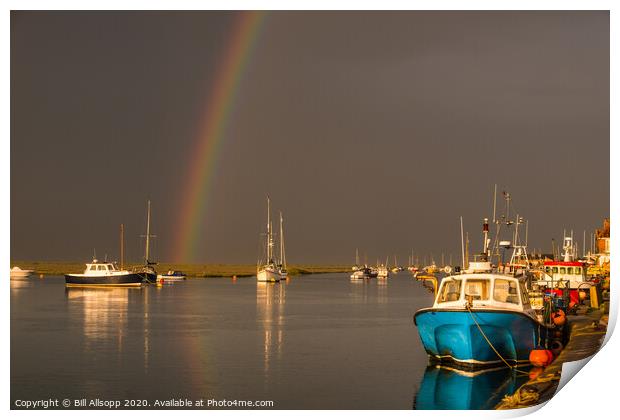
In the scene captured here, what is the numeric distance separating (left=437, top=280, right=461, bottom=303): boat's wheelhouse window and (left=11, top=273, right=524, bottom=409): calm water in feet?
8.29

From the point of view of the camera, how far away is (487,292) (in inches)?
1024

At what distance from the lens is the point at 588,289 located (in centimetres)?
4606

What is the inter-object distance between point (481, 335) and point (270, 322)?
22.3 metres

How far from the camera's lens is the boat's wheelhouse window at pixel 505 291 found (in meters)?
26.0

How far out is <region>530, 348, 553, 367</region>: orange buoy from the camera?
26.0 metres

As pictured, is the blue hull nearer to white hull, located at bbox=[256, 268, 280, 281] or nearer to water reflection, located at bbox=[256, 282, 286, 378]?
water reflection, located at bbox=[256, 282, 286, 378]

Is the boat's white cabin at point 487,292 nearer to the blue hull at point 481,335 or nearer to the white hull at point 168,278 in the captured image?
the blue hull at point 481,335

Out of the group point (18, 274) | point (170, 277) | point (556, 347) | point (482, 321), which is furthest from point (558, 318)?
point (18, 274)

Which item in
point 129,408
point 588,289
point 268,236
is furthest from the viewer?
point 268,236

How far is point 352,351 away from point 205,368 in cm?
677

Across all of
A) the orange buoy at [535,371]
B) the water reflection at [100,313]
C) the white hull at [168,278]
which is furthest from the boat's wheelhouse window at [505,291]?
the white hull at [168,278]
